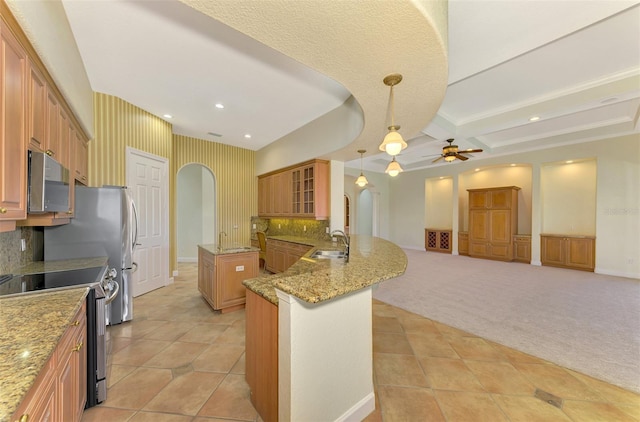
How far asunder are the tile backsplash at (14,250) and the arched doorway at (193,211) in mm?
4453

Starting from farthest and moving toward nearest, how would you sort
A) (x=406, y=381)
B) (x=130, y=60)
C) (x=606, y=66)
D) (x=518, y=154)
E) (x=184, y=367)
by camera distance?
(x=518, y=154), (x=606, y=66), (x=130, y=60), (x=184, y=367), (x=406, y=381)

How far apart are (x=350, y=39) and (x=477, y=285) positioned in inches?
196

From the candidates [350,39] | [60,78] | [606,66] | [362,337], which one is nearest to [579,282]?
[606,66]

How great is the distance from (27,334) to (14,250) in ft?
5.73

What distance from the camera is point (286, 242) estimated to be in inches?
193

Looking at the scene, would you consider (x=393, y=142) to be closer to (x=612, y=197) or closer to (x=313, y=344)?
(x=313, y=344)

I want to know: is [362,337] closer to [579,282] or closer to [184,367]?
[184,367]

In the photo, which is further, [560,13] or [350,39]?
[560,13]

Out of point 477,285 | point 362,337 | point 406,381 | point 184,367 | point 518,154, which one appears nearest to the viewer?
point 362,337

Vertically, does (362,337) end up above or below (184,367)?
above

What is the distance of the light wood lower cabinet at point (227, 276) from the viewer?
325 cm

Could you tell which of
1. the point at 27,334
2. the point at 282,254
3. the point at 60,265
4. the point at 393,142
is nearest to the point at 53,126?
the point at 60,265

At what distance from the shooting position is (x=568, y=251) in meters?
6.03

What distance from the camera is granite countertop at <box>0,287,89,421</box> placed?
73 cm
